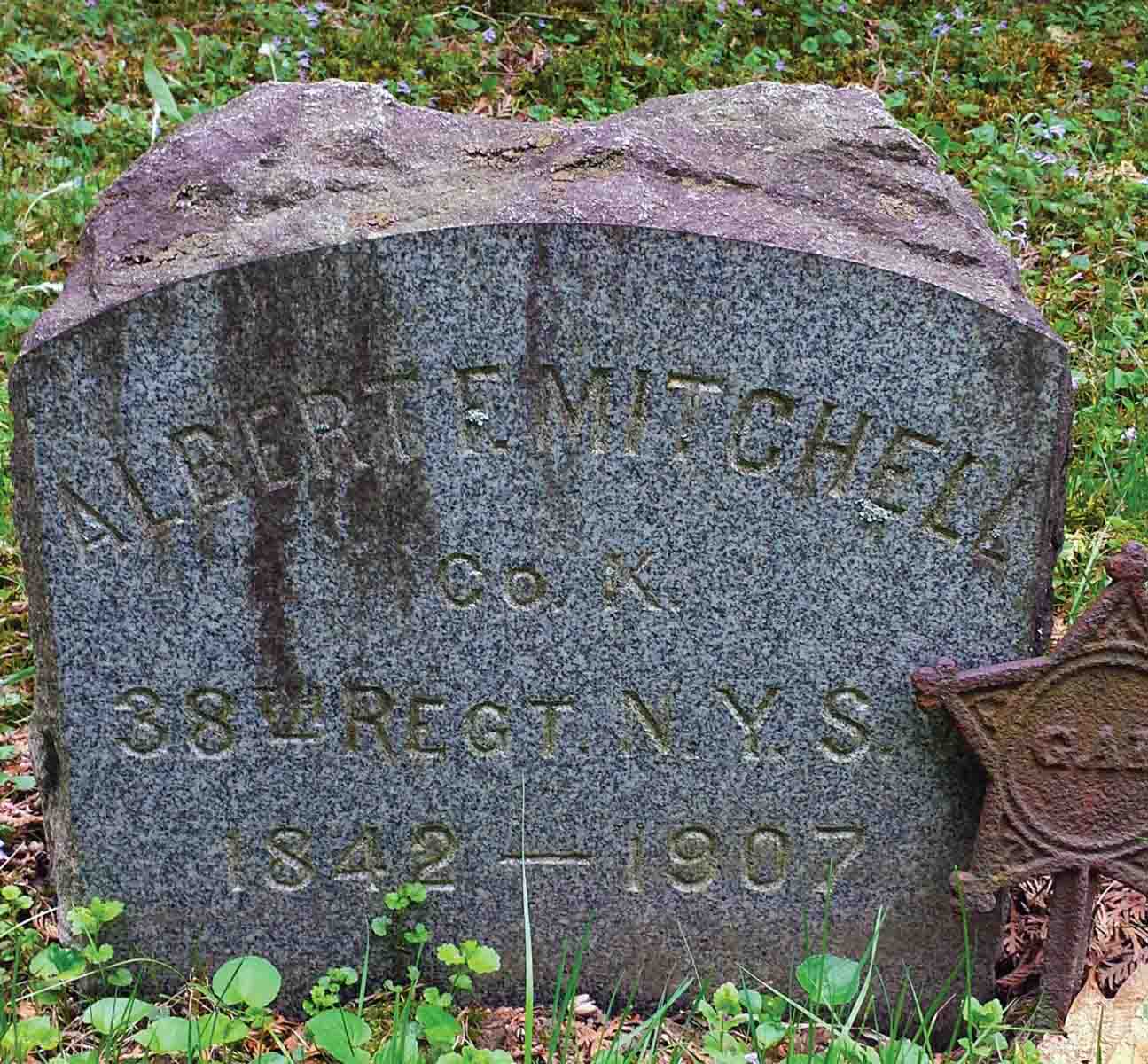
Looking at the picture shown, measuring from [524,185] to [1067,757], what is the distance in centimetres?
127

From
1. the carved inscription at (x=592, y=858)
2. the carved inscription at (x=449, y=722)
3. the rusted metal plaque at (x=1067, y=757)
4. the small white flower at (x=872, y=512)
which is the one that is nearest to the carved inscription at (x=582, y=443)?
the small white flower at (x=872, y=512)

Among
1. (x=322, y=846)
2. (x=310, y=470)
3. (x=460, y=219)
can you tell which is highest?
(x=460, y=219)

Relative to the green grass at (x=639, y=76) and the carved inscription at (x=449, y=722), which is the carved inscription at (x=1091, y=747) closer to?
the carved inscription at (x=449, y=722)

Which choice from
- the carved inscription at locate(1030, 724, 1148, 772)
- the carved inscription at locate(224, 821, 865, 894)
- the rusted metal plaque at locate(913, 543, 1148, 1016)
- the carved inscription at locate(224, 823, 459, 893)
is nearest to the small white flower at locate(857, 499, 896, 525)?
the rusted metal plaque at locate(913, 543, 1148, 1016)

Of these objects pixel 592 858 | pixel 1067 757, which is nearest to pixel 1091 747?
pixel 1067 757

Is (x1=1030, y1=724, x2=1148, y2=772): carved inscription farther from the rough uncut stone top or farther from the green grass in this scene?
the green grass

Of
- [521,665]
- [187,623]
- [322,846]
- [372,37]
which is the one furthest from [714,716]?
[372,37]

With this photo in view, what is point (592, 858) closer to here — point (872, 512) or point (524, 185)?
point (872, 512)

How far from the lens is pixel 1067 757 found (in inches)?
101

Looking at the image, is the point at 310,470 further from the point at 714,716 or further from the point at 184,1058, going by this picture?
the point at 184,1058

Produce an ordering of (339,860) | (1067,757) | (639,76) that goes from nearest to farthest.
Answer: (1067,757) < (339,860) < (639,76)

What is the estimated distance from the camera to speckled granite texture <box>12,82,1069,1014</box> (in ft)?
7.72

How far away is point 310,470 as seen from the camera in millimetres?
2434

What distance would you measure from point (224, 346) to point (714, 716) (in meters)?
0.99
